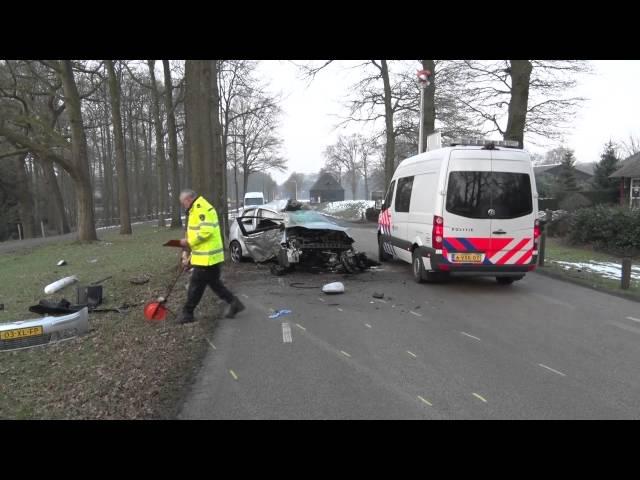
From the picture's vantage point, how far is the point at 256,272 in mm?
10211

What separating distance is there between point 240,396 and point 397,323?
2.92 meters

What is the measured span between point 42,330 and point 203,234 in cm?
218

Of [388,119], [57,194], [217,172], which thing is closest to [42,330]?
[217,172]

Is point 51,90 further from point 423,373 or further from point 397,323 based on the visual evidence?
point 423,373

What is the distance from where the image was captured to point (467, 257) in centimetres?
798

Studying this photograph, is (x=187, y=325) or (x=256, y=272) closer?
(x=187, y=325)

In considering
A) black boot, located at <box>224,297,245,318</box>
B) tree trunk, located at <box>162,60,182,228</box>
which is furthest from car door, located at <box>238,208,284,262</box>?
tree trunk, located at <box>162,60,182,228</box>

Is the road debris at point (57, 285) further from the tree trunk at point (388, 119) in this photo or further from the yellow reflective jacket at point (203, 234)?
the tree trunk at point (388, 119)

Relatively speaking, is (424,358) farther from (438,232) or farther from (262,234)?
(262,234)

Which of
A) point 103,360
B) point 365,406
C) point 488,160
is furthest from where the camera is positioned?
point 488,160

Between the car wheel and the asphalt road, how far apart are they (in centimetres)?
341
